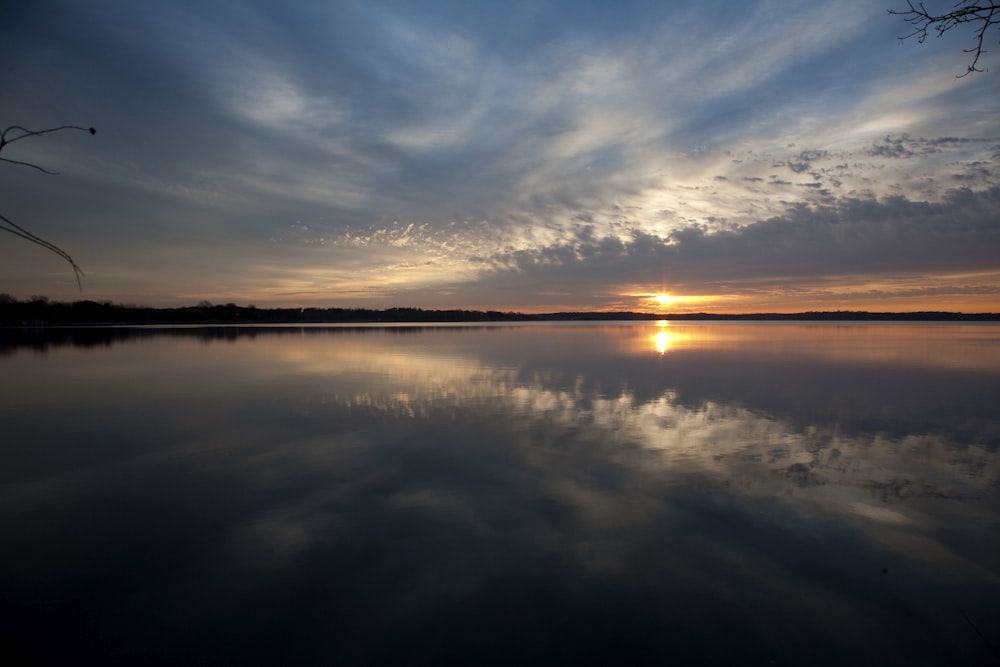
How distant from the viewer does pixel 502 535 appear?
573 centimetres

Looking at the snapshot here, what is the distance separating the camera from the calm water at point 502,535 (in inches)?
157

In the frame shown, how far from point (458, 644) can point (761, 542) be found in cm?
347

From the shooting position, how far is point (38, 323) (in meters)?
95.4

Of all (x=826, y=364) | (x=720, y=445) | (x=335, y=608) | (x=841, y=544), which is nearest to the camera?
(x=335, y=608)

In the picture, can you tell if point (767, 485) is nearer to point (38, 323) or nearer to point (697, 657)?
point (697, 657)

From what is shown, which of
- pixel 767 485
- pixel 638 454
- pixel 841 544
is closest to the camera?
pixel 841 544

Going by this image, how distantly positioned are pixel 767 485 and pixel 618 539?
9.71 ft

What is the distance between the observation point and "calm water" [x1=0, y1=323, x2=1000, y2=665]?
3986 mm

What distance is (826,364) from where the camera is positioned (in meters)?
23.5

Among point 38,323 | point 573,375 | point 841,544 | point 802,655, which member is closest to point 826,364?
point 573,375

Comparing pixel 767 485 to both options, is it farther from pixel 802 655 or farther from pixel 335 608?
pixel 335 608

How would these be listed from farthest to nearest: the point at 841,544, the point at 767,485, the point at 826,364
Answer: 1. the point at 826,364
2. the point at 767,485
3. the point at 841,544

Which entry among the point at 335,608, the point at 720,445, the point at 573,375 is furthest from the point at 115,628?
the point at 573,375

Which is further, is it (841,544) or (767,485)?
(767,485)
